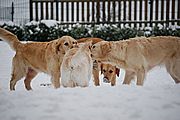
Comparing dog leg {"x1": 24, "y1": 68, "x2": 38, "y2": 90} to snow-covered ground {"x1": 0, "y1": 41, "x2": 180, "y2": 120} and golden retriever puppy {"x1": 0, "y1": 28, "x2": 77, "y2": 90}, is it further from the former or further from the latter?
snow-covered ground {"x1": 0, "y1": 41, "x2": 180, "y2": 120}

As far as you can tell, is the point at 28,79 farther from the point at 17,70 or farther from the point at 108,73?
the point at 108,73

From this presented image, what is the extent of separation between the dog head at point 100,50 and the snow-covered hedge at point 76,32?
201 inches

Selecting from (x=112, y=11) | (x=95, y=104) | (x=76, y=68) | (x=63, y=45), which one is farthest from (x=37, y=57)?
(x=112, y=11)

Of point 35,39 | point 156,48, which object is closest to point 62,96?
point 156,48

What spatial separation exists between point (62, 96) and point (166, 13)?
29.8 feet

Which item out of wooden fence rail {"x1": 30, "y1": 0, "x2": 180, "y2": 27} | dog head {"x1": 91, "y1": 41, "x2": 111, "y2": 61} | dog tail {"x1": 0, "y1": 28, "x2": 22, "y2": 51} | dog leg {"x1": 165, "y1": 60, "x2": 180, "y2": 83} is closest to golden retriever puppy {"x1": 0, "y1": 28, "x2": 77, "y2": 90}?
dog tail {"x1": 0, "y1": 28, "x2": 22, "y2": 51}

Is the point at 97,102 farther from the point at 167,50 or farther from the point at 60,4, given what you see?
the point at 60,4

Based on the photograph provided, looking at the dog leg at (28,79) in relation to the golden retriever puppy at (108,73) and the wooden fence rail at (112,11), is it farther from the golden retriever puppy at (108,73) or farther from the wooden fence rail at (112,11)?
the wooden fence rail at (112,11)

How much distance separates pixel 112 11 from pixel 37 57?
7.32 m

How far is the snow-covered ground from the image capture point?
8.98 ft

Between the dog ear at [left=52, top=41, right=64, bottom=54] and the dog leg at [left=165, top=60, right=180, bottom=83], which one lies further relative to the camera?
the dog leg at [left=165, top=60, right=180, bottom=83]

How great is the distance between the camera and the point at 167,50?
4840 mm

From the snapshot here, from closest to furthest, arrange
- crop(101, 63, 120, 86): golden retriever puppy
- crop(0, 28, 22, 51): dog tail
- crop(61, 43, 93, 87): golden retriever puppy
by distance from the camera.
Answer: crop(61, 43, 93, 87): golden retriever puppy
crop(0, 28, 22, 51): dog tail
crop(101, 63, 120, 86): golden retriever puppy

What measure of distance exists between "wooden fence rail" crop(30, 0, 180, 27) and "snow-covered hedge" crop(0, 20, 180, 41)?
1303 mm
